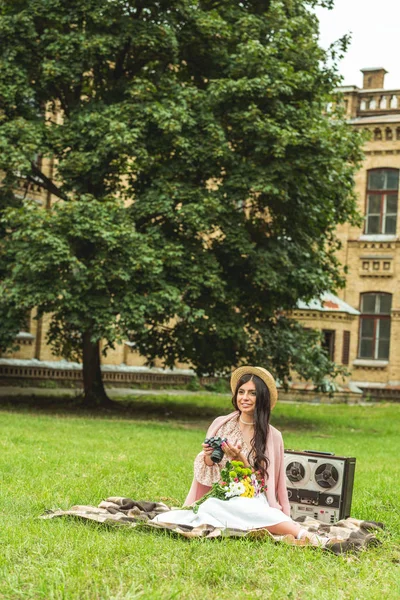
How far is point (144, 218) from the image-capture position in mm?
21375

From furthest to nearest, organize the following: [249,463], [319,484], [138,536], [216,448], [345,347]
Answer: [345,347]
[319,484]
[249,463]
[216,448]
[138,536]

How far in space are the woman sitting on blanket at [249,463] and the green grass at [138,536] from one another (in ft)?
1.14

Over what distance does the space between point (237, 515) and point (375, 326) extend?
1222 inches

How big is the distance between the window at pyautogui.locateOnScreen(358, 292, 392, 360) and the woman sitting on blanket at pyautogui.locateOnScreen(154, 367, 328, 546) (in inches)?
1188

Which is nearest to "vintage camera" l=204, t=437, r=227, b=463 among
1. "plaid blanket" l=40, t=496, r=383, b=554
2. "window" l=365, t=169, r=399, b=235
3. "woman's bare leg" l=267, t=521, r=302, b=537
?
"plaid blanket" l=40, t=496, r=383, b=554

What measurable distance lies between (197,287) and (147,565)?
45.3 feet

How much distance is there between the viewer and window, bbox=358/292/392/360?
37.6m

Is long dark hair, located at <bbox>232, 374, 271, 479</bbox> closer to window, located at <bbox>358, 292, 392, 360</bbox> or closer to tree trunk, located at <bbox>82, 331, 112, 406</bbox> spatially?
tree trunk, located at <bbox>82, 331, 112, 406</bbox>

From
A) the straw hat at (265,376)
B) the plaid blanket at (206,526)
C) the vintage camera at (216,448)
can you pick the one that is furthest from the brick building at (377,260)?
the vintage camera at (216,448)

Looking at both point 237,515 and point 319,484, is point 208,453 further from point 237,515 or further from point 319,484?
point 319,484

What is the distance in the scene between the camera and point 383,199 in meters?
38.1

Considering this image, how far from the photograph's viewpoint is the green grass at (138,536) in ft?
18.9

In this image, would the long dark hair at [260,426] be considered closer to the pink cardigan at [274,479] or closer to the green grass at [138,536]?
the pink cardigan at [274,479]

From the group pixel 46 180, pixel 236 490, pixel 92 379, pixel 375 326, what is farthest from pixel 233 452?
pixel 375 326
